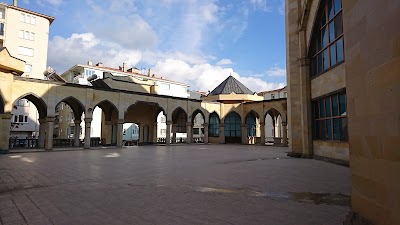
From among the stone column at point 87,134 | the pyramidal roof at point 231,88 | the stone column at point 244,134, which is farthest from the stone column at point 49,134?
the pyramidal roof at point 231,88

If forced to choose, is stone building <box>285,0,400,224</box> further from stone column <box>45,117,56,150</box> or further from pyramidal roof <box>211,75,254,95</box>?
pyramidal roof <box>211,75,254,95</box>

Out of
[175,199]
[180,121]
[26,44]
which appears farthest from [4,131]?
[26,44]

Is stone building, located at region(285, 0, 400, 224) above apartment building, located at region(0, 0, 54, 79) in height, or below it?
below

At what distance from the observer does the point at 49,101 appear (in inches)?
842

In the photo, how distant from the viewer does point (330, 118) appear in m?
12.9

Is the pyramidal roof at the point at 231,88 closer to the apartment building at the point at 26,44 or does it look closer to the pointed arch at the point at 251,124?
the pointed arch at the point at 251,124

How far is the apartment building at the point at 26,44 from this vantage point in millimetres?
39656

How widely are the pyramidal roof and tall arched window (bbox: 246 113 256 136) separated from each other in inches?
201

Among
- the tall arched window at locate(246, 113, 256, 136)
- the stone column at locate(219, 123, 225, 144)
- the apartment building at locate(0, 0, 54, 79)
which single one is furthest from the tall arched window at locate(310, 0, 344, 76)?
the apartment building at locate(0, 0, 54, 79)

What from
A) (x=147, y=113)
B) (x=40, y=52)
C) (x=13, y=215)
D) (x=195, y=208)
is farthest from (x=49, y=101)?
(x=40, y=52)

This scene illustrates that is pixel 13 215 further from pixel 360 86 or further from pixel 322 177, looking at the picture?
pixel 322 177

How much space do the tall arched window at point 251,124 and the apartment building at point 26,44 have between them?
3328 centimetres

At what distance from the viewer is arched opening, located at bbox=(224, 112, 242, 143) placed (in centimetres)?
3701

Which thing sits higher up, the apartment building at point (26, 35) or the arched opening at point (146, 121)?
the apartment building at point (26, 35)
